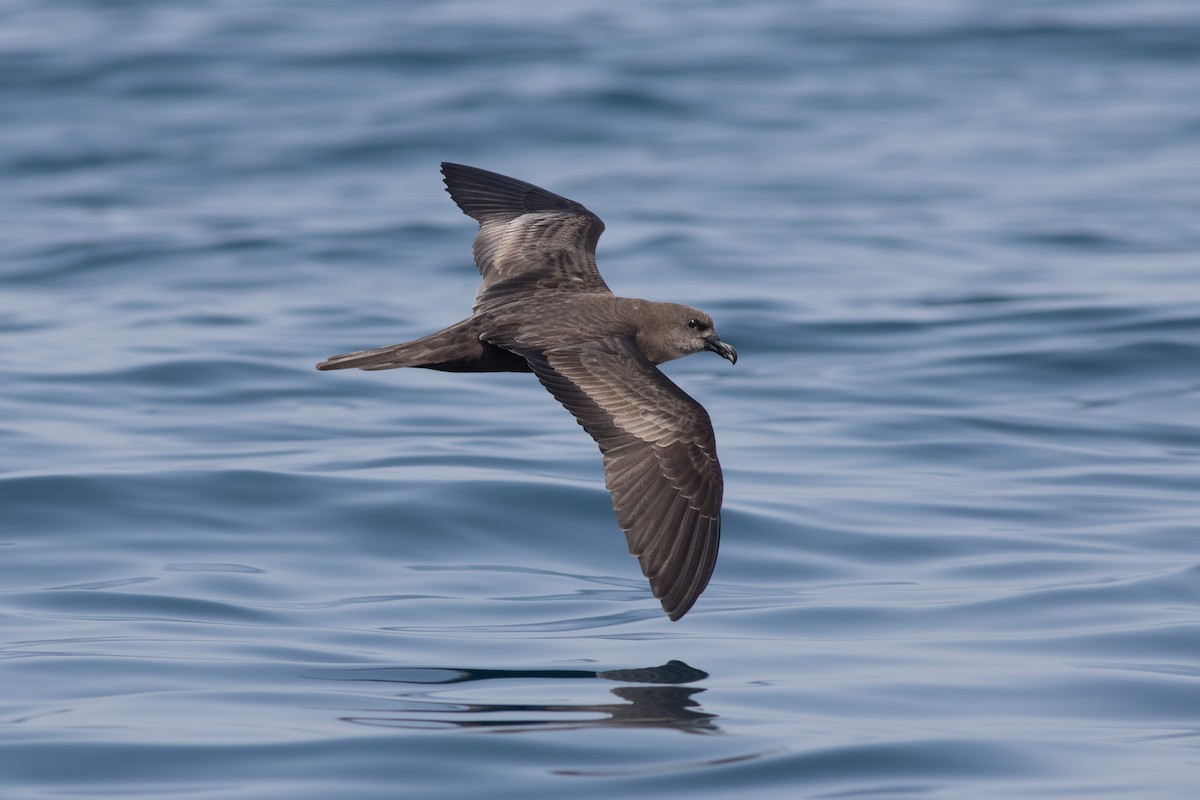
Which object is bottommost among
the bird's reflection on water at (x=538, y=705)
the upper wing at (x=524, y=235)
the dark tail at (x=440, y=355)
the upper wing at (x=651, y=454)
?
the bird's reflection on water at (x=538, y=705)

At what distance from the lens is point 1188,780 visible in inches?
199

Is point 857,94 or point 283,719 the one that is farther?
point 857,94

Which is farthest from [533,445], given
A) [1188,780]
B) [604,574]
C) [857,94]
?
[857,94]

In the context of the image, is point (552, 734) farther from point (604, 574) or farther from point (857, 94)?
point (857, 94)

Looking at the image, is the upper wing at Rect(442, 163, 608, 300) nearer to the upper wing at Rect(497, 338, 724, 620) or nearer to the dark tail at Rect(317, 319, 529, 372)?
the dark tail at Rect(317, 319, 529, 372)

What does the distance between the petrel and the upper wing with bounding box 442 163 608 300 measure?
2 cm

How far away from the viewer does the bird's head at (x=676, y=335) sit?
716cm

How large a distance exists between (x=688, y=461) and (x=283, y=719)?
1.82 meters

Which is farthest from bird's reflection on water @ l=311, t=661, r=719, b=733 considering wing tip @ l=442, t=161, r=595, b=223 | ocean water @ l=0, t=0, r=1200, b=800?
wing tip @ l=442, t=161, r=595, b=223

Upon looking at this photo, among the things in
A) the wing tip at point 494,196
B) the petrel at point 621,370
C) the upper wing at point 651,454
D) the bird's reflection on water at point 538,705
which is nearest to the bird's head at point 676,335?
the petrel at point 621,370

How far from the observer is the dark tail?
21.5 ft

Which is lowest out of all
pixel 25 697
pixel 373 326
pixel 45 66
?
pixel 25 697

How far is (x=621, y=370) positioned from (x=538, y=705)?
58.4 inches

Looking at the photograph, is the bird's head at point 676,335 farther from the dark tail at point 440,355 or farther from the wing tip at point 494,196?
the wing tip at point 494,196
